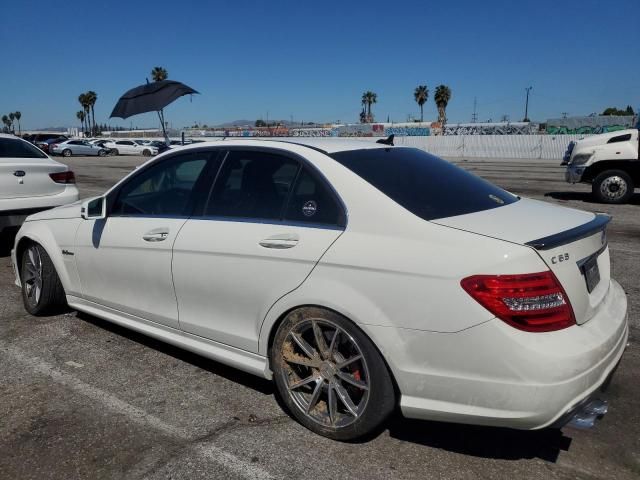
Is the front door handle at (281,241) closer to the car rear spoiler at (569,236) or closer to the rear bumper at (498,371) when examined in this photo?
the rear bumper at (498,371)

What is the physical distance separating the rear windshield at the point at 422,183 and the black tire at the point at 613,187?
946 centimetres

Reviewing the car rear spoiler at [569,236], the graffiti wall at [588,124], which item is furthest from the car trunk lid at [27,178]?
the graffiti wall at [588,124]

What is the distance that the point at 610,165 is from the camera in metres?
11.5

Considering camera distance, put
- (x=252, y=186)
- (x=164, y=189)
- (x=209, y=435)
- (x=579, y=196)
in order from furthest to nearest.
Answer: (x=579, y=196) < (x=164, y=189) < (x=252, y=186) < (x=209, y=435)

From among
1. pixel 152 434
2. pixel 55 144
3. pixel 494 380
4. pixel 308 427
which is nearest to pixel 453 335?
pixel 494 380

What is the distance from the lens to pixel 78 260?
4.12m

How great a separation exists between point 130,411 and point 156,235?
1066 millimetres

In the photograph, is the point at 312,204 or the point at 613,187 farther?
the point at 613,187

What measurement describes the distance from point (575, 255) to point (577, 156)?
10.5m

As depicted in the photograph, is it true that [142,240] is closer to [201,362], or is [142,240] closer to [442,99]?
[201,362]

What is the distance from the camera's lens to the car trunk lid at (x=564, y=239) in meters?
2.44

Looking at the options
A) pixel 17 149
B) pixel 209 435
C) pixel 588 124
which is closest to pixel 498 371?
pixel 209 435

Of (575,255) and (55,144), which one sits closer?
→ (575,255)

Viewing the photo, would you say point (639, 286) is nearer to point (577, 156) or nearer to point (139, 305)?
point (139, 305)
